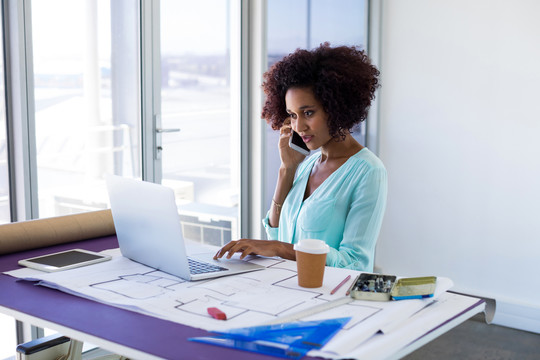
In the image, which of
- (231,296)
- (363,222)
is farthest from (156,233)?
(363,222)

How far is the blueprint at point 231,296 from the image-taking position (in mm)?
1217

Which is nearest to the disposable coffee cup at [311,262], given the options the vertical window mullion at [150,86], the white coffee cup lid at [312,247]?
the white coffee cup lid at [312,247]

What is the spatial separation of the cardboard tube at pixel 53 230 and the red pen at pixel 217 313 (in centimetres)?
77

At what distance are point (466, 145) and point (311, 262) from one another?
100 inches

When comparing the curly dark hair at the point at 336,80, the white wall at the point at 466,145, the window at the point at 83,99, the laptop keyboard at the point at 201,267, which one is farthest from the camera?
the white wall at the point at 466,145

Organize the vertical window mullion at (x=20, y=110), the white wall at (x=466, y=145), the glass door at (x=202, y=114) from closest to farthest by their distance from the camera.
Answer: the vertical window mullion at (x=20, y=110) < the glass door at (x=202, y=114) < the white wall at (x=466, y=145)

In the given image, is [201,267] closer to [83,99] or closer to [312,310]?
[312,310]

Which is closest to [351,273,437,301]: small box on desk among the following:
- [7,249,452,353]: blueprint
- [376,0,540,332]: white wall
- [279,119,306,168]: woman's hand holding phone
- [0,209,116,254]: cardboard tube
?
[7,249,452,353]: blueprint

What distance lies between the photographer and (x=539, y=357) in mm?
3119

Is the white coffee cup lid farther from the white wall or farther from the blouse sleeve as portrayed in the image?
the white wall

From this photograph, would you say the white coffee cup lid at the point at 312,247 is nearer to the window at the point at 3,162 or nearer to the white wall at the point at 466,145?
the window at the point at 3,162

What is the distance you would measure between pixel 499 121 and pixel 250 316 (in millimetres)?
2746

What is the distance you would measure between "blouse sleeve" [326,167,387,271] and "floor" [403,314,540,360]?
145 cm

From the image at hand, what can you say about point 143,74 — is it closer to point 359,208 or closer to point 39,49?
point 39,49
